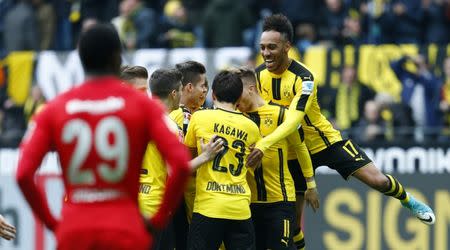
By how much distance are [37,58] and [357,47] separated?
5.29 meters

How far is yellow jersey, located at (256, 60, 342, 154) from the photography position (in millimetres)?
9422

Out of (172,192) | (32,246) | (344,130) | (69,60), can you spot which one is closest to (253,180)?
(172,192)

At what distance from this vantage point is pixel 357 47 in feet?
51.9

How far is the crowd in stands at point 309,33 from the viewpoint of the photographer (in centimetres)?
1535

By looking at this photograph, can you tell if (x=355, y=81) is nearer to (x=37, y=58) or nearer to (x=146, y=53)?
(x=146, y=53)

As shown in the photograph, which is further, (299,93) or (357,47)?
(357,47)

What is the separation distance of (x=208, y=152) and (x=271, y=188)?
1.20 meters

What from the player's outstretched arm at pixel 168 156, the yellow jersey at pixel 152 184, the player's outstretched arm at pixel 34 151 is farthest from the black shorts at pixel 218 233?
the player's outstretched arm at pixel 34 151

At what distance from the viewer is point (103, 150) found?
19.1 ft

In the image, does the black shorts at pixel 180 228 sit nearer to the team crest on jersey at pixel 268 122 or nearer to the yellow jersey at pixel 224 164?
the yellow jersey at pixel 224 164

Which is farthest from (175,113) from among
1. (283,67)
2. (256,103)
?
(283,67)

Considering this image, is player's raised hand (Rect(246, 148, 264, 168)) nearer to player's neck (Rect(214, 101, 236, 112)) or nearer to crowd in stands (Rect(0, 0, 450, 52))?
player's neck (Rect(214, 101, 236, 112))

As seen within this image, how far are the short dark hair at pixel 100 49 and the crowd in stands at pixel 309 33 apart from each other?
360 inches

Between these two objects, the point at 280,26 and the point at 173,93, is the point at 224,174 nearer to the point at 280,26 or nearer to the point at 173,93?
the point at 173,93
